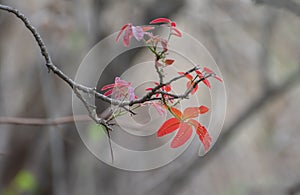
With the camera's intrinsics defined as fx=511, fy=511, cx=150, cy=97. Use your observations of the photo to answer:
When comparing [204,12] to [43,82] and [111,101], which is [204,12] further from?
[111,101]

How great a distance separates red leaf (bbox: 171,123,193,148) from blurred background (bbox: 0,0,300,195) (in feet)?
3.88

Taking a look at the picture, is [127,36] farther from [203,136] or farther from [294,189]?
[294,189]

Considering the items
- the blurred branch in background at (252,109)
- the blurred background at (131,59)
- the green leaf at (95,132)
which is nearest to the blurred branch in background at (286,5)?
the blurred background at (131,59)

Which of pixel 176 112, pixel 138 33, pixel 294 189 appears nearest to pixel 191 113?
pixel 176 112

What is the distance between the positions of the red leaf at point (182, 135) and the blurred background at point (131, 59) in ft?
3.88

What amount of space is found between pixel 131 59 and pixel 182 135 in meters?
1.59

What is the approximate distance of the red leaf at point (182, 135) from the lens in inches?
29.2

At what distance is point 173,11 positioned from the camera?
2160 mm

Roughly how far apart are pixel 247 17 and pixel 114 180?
3.66 feet

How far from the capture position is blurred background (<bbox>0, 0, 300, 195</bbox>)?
7.39 feet

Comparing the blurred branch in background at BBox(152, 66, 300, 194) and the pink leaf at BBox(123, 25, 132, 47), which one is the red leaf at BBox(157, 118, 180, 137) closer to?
the pink leaf at BBox(123, 25, 132, 47)

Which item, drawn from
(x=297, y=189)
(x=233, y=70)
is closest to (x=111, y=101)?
(x=297, y=189)

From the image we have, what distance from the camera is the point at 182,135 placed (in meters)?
0.74

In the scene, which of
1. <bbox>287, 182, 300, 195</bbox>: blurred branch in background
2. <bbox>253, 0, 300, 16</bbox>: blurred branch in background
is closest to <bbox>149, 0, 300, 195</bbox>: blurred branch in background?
A: <bbox>287, 182, 300, 195</bbox>: blurred branch in background
